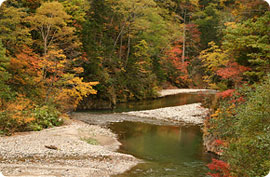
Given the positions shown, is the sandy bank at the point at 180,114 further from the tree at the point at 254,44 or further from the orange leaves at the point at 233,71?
the tree at the point at 254,44

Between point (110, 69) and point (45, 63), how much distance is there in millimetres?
12321

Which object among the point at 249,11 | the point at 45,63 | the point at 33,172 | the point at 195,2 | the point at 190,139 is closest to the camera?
the point at 33,172

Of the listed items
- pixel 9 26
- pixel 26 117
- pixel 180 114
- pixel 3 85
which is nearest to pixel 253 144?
pixel 26 117

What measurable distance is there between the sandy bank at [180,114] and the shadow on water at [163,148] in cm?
236

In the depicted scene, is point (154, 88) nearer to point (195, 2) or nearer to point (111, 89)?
point (111, 89)

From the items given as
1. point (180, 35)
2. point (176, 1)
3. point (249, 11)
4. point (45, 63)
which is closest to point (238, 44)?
point (249, 11)

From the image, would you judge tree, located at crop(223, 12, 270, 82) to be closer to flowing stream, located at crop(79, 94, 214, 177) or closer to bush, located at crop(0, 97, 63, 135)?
flowing stream, located at crop(79, 94, 214, 177)

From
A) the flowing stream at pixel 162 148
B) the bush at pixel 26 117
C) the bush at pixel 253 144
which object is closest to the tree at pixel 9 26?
the bush at pixel 26 117

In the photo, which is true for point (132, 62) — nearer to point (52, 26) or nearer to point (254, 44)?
point (52, 26)

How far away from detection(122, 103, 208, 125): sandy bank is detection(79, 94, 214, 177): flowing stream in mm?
2006

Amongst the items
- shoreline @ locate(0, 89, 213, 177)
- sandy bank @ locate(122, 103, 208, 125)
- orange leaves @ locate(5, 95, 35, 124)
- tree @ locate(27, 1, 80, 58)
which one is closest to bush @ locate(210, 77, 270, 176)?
shoreline @ locate(0, 89, 213, 177)

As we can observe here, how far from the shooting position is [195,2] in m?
46.5

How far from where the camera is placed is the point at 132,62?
30594 mm

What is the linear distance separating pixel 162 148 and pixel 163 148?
0.05m
